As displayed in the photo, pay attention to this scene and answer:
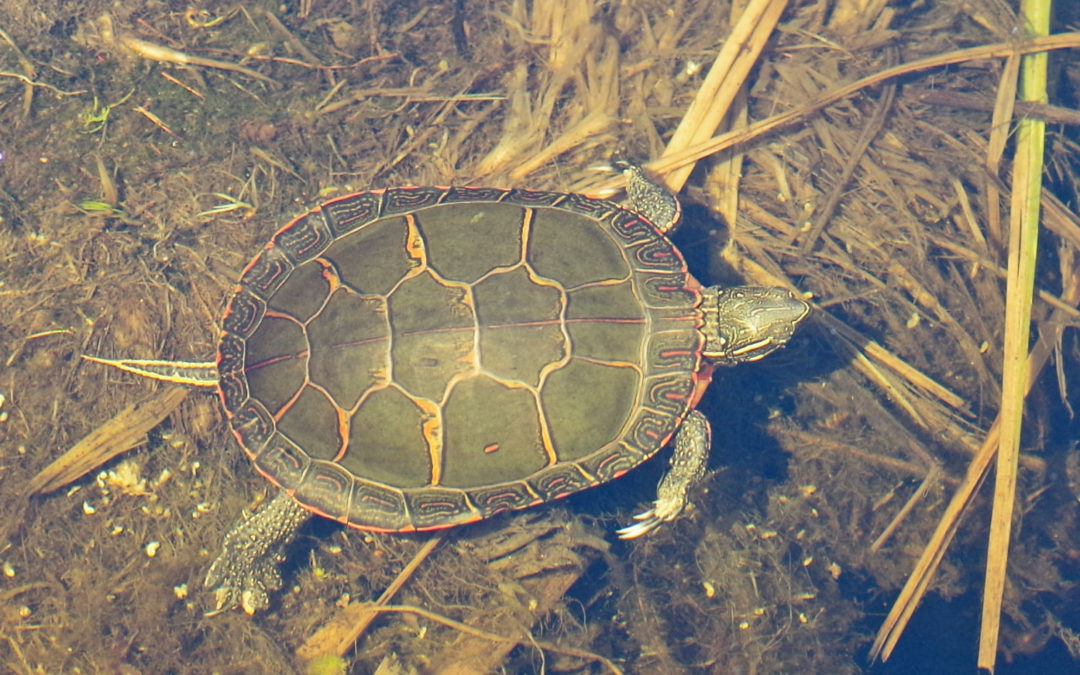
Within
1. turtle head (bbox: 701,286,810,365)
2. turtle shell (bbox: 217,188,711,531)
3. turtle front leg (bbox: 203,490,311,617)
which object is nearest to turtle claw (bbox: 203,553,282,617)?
turtle front leg (bbox: 203,490,311,617)

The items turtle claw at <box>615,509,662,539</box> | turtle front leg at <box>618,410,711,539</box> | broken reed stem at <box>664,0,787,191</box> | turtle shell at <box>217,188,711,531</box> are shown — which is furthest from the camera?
broken reed stem at <box>664,0,787,191</box>

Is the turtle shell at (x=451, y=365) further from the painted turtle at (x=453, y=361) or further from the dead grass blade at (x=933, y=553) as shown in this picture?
the dead grass blade at (x=933, y=553)

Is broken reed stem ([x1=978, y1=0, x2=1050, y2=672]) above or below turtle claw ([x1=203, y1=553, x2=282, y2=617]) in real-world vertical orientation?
above

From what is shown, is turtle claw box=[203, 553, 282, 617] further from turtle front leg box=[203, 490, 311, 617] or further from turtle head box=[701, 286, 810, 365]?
turtle head box=[701, 286, 810, 365]

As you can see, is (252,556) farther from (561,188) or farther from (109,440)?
(561,188)

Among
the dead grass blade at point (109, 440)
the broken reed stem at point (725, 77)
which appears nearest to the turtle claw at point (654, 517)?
the broken reed stem at point (725, 77)

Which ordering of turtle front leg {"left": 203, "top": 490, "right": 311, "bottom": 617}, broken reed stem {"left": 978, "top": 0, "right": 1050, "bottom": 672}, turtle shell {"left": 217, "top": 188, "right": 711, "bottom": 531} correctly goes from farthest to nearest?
broken reed stem {"left": 978, "top": 0, "right": 1050, "bottom": 672}
turtle front leg {"left": 203, "top": 490, "right": 311, "bottom": 617}
turtle shell {"left": 217, "top": 188, "right": 711, "bottom": 531}
